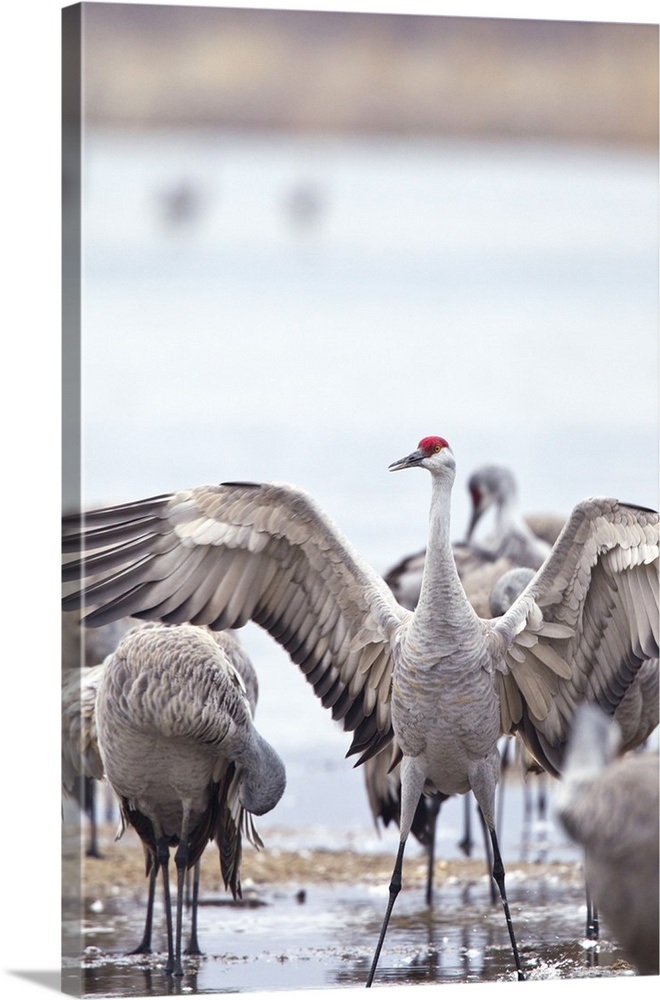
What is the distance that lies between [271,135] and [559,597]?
6.30ft

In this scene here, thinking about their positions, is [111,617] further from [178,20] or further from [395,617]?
[178,20]

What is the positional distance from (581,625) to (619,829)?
1.09m

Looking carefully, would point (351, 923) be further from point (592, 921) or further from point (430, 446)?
point (430, 446)

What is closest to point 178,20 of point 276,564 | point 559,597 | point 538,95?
point 538,95

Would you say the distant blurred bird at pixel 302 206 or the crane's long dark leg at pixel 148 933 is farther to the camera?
the distant blurred bird at pixel 302 206

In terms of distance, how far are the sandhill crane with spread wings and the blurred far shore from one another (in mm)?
1358

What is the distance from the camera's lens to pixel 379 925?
700cm

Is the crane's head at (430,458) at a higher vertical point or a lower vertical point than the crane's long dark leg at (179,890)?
higher

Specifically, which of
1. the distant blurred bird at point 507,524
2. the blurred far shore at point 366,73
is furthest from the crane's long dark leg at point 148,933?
the blurred far shore at point 366,73

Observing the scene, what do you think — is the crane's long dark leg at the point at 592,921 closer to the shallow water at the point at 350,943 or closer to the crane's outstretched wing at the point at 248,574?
the shallow water at the point at 350,943

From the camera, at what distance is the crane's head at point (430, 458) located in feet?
19.0

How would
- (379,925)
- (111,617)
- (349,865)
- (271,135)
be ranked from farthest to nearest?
(349,865) < (379,925) < (271,135) < (111,617)

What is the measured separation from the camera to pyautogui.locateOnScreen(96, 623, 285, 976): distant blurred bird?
6.02 metres

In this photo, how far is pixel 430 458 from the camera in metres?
5.83
